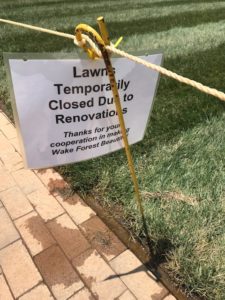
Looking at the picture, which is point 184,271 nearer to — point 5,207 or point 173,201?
point 173,201

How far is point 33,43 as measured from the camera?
752cm

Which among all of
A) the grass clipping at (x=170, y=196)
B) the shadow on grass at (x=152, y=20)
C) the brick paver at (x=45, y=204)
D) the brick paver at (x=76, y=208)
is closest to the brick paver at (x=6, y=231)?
the brick paver at (x=45, y=204)

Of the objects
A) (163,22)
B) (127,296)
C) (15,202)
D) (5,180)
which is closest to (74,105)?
(127,296)

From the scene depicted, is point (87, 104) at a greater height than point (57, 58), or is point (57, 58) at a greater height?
point (57, 58)

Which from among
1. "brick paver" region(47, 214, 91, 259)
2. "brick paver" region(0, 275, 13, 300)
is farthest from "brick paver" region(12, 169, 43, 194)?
"brick paver" region(0, 275, 13, 300)

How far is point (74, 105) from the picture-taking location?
1928 millimetres

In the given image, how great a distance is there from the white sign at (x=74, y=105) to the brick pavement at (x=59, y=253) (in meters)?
0.83

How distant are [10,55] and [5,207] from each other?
69.6 inches

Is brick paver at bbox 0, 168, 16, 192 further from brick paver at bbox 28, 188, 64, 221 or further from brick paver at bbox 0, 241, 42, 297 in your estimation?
brick paver at bbox 0, 241, 42, 297

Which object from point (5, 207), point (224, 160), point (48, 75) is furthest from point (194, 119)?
point (48, 75)

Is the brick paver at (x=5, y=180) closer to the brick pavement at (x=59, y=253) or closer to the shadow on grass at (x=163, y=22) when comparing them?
the brick pavement at (x=59, y=253)

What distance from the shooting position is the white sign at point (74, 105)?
1745 millimetres

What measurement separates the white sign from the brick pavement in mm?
826

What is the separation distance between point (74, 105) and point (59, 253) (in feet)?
4.12
